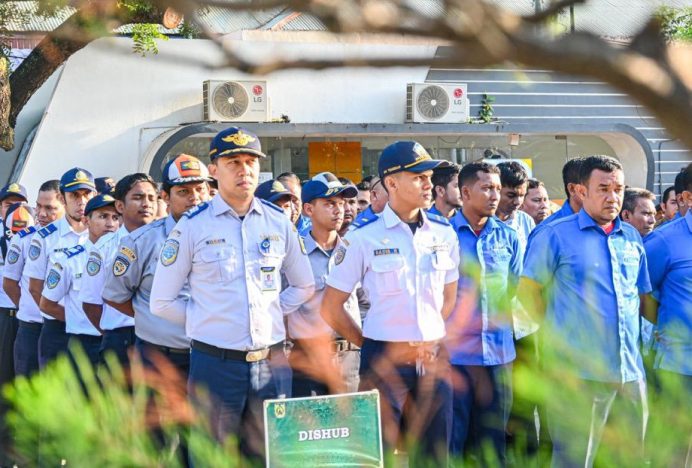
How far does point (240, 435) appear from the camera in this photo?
4.06 m

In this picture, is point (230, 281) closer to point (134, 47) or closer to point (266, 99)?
point (134, 47)

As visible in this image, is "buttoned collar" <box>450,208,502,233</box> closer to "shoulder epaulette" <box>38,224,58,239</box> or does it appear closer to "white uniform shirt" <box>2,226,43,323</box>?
"shoulder epaulette" <box>38,224,58,239</box>

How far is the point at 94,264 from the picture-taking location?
18.0 ft

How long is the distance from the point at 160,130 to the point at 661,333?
1162cm

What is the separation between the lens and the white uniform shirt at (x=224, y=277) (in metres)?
4.06

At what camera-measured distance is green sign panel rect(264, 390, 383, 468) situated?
10.6 feet

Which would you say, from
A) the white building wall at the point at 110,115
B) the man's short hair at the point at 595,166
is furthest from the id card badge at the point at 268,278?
the white building wall at the point at 110,115

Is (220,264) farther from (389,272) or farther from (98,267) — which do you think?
(98,267)

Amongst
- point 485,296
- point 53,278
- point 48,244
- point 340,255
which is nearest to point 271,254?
point 340,255

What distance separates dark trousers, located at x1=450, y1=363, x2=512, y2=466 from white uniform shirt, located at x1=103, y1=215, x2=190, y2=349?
1.35m

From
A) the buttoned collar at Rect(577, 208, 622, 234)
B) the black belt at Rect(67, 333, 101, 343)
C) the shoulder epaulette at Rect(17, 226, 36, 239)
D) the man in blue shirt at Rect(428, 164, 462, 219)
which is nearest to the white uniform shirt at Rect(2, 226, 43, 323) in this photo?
the shoulder epaulette at Rect(17, 226, 36, 239)

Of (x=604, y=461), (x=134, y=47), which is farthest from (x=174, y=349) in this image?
(x=134, y=47)

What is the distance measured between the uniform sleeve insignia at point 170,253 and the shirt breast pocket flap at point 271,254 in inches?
13.7

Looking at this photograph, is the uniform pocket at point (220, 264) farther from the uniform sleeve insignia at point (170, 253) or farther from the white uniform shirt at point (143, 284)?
the white uniform shirt at point (143, 284)
